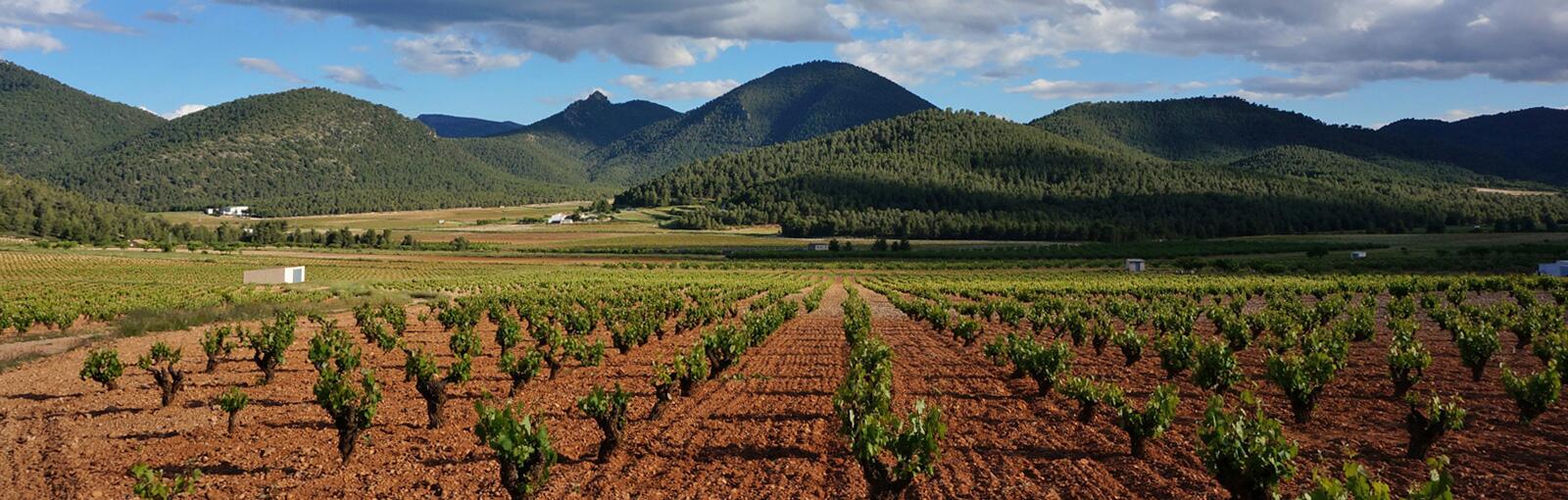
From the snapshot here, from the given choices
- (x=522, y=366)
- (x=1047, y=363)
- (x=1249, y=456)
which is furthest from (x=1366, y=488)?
(x=522, y=366)

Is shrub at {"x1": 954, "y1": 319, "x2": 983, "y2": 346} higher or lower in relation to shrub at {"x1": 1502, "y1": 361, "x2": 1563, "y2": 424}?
lower

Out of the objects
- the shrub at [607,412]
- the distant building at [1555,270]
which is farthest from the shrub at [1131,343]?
the distant building at [1555,270]

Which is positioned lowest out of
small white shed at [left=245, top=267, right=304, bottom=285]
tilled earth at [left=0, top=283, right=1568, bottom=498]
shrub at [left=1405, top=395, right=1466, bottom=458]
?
small white shed at [left=245, top=267, right=304, bottom=285]

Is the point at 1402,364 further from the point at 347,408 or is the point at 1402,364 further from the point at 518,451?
the point at 347,408

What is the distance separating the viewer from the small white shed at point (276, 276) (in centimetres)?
8075

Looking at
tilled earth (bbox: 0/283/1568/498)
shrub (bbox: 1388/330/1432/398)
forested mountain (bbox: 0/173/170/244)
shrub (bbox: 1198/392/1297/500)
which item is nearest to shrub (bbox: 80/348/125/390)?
tilled earth (bbox: 0/283/1568/498)

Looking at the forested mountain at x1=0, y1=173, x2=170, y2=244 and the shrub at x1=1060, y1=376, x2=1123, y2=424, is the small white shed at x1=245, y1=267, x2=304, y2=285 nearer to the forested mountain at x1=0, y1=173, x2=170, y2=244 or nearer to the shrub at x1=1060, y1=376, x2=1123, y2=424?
the shrub at x1=1060, y1=376, x2=1123, y2=424

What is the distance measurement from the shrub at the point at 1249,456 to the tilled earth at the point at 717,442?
1.50 metres

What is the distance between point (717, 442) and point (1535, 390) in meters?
15.7

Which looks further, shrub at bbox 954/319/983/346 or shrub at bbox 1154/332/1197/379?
shrub at bbox 954/319/983/346

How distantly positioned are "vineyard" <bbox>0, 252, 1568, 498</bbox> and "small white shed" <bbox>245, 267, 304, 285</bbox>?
153ft

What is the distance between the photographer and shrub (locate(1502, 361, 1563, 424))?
17.2 metres

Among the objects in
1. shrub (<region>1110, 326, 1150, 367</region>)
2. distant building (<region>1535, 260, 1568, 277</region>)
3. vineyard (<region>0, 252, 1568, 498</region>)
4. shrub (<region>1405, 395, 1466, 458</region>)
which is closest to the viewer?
vineyard (<region>0, 252, 1568, 498</region>)

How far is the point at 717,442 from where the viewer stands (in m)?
18.1
